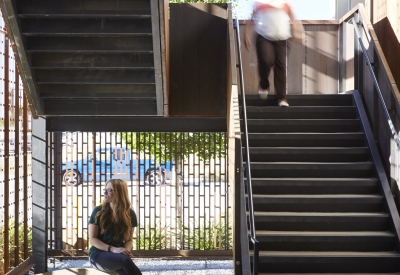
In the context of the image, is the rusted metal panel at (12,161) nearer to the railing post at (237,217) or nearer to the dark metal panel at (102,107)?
the dark metal panel at (102,107)

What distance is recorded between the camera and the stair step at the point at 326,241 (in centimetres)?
576

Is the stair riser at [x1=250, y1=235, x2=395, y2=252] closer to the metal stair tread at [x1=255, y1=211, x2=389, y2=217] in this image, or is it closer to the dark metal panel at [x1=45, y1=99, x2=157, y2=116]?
the metal stair tread at [x1=255, y1=211, x2=389, y2=217]

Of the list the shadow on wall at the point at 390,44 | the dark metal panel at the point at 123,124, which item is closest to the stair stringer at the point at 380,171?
the shadow on wall at the point at 390,44

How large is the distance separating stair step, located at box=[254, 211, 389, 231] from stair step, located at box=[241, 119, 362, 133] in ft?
4.77

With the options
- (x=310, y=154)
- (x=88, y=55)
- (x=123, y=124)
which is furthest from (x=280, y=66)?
(x=88, y=55)

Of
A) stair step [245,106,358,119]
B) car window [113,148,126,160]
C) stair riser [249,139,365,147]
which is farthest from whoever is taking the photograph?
car window [113,148,126,160]

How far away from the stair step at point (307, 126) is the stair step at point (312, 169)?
0.76 meters

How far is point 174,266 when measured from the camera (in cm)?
862

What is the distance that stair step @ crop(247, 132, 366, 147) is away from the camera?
6934 mm

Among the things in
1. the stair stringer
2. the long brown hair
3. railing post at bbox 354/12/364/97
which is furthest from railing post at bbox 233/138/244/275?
railing post at bbox 354/12/364/97

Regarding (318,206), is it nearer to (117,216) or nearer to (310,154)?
(310,154)

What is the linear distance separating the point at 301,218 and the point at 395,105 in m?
1.56

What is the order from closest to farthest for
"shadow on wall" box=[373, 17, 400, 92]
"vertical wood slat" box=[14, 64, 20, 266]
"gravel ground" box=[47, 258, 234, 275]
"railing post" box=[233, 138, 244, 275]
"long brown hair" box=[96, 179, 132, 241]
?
"long brown hair" box=[96, 179, 132, 241] → "railing post" box=[233, 138, 244, 275] → "shadow on wall" box=[373, 17, 400, 92] → "vertical wood slat" box=[14, 64, 20, 266] → "gravel ground" box=[47, 258, 234, 275]

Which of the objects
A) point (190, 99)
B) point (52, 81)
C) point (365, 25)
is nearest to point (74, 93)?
Answer: point (52, 81)
